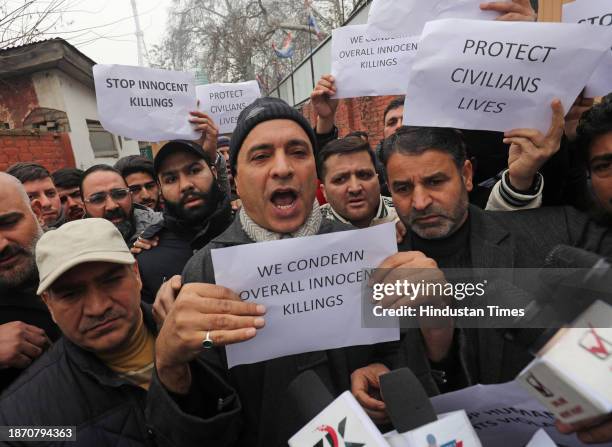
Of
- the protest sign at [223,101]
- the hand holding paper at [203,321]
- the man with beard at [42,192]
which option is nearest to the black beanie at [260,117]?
the hand holding paper at [203,321]

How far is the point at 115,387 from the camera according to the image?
130 cm

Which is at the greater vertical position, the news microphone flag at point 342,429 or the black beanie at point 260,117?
the black beanie at point 260,117

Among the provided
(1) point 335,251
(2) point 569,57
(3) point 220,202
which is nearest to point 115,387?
(1) point 335,251

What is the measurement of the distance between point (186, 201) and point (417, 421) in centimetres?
234

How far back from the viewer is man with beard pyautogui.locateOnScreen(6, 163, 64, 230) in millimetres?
3541

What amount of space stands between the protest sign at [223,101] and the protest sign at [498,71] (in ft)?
5.96

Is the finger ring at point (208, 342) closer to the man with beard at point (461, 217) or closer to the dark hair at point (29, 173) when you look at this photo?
the man with beard at point (461, 217)

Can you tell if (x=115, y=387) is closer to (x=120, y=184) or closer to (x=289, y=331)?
(x=289, y=331)

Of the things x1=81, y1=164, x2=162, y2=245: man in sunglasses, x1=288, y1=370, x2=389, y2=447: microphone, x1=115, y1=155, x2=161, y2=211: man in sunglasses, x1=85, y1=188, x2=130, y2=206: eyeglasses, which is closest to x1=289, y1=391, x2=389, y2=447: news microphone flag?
x1=288, y1=370, x2=389, y2=447: microphone

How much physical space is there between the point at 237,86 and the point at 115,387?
2389 millimetres

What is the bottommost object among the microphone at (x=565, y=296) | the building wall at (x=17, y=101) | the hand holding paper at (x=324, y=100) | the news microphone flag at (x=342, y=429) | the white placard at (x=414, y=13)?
the news microphone flag at (x=342, y=429)

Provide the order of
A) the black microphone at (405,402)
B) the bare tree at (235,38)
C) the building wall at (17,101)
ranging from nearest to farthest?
the black microphone at (405,402) < the building wall at (17,101) < the bare tree at (235,38)

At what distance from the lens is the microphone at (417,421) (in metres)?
0.61

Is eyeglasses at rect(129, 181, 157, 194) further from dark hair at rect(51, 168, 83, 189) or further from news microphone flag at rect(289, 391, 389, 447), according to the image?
news microphone flag at rect(289, 391, 389, 447)
